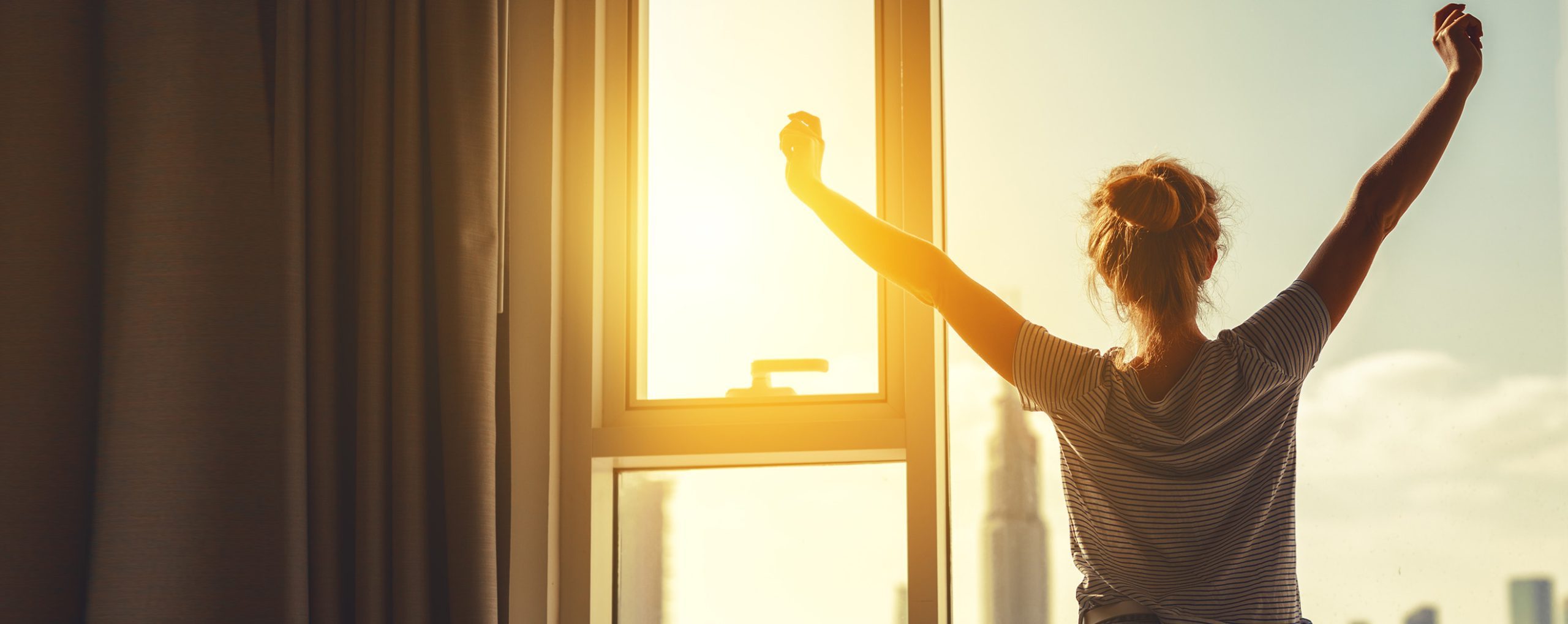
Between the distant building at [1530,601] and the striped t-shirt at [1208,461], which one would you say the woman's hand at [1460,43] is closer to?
the striped t-shirt at [1208,461]

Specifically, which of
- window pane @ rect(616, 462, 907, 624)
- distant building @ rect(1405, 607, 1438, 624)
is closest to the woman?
window pane @ rect(616, 462, 907, 624)

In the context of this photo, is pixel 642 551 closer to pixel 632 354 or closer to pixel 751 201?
pixel 632 354

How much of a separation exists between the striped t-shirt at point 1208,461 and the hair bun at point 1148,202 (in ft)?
0.47

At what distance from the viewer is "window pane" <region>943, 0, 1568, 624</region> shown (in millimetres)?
1418

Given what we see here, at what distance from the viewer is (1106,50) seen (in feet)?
5.05

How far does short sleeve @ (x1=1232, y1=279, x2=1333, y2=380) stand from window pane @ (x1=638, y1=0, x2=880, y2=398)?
710 mm

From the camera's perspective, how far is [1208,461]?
96cm

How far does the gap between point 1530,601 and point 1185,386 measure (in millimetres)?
1004

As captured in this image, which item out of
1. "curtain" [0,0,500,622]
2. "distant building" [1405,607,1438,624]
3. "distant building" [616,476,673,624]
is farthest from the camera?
"distant building" [616,476,673,624]

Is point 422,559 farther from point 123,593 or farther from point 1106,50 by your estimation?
point 1106,50

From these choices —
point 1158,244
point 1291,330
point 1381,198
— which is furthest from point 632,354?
point 1381,198

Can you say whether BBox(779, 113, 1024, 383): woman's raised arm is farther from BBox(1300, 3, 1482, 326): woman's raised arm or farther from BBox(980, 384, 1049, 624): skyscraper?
BBox(980, 384, 1049, 624): skyscraper

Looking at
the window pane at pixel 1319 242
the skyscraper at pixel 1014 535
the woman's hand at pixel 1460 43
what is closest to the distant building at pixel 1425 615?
the window pane at pixel 1319 242

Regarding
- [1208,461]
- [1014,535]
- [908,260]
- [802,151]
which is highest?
[802,151]
